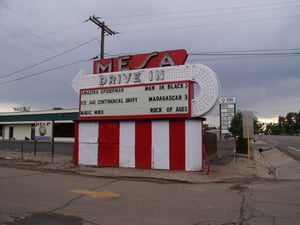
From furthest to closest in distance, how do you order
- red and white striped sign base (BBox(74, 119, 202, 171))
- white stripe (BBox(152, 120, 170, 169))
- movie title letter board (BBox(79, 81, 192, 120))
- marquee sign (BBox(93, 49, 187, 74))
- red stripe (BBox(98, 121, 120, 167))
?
1. red stripe (BBox(98, 121, 120, 167))
2. marquee sign (BBox(93, 49, 187, 74))
3. white stripe (BBox(152, 120, 170, 169))
4. movie title letter board (BBox(79, 81, 192, 120))
5. red and white striped sign base (BBox(74, 119, 202, 171))

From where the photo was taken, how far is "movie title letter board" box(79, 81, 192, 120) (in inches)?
588

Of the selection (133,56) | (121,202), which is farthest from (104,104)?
(121,202)

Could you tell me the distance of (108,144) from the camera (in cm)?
1672

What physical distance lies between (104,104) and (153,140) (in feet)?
11.7

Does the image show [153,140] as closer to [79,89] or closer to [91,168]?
[91,168]

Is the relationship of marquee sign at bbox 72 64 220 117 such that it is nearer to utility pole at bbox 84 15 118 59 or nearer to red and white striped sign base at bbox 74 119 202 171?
red and white striped sign base at bbox 74 119 202 171

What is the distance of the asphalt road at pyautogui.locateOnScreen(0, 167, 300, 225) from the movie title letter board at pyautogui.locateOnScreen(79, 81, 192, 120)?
13.9ft

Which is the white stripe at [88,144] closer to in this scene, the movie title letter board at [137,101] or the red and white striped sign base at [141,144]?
the red and white striped sign base at [141,144]

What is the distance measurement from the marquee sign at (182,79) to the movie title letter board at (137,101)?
26cm

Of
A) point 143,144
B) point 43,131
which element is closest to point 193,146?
point 143,144

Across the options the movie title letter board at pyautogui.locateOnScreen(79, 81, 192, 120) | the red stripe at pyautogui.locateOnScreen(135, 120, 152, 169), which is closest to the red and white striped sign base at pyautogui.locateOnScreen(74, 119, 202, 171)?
the red stripe at pyautogui.locateOnScreen(135, 120, 152, 169)

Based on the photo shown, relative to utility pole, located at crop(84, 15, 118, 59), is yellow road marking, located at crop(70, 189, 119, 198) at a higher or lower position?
lower

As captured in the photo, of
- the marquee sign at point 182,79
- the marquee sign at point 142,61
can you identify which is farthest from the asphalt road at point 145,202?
the marquee sign at point 142,61

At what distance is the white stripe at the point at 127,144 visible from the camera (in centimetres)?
1603
